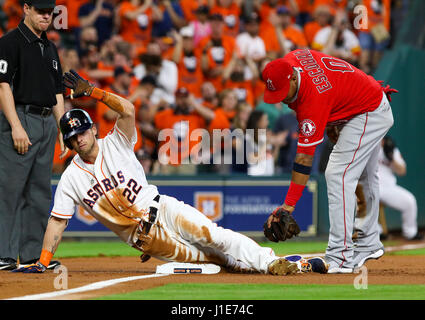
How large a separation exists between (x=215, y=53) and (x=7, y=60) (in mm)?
7279

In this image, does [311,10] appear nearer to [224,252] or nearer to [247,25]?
[247,25]

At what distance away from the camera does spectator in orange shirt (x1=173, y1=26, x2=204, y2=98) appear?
14.3 metres

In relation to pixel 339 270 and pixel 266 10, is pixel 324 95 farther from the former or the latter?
pixel 266 10

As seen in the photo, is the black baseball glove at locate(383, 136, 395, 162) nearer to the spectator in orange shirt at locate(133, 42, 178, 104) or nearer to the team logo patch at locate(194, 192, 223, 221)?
the team logo patch at locate(194, 192, 223, 221)

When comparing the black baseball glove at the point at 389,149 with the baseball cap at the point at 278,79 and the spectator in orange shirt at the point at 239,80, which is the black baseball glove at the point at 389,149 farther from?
the baseball cap at the point at 278,79

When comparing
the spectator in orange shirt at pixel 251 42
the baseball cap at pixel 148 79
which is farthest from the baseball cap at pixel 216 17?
the baseball cap at pixel 148 79

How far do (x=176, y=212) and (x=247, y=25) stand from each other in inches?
336

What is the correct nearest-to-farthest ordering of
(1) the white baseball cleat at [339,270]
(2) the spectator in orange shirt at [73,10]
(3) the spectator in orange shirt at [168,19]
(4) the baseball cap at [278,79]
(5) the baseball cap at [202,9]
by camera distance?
(4) the baseball cap at [278,79]
(1) the white baseball cleat at [339,270]
(2) the spectator in orange shirt at [73,10]
(3) the spectator in orange shirt at [168,19]
(5) the baseball cap at [202,9]

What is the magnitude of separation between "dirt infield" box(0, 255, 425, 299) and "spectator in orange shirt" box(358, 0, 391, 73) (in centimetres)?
794

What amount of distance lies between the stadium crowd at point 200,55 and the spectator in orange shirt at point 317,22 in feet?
0.07

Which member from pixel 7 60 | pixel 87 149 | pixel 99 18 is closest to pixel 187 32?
pixel 99 18

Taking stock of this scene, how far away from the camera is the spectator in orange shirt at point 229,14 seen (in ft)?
49.9

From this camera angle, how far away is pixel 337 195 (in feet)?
23.7
